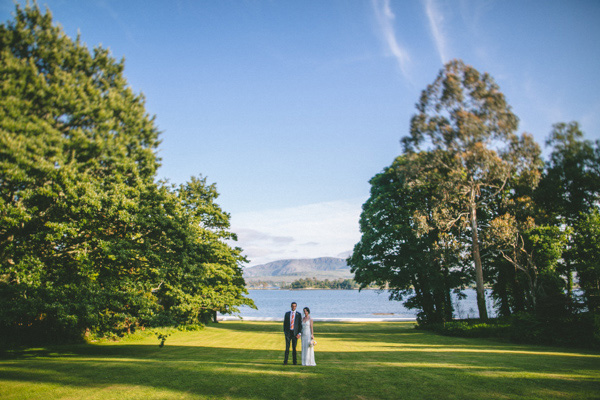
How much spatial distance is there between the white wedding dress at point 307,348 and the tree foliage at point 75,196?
687cm

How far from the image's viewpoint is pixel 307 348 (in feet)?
38.4

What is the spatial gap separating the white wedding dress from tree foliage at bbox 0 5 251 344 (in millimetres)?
6869

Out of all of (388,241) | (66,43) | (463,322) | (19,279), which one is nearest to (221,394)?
(19,279)

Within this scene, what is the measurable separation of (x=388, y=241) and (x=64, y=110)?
2439cm

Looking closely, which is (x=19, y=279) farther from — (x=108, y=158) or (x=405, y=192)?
(x=405, y=192)

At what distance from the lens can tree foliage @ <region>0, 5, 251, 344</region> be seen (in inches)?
490

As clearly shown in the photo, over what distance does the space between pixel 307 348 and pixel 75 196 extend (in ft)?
35.4

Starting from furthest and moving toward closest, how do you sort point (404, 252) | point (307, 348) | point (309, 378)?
1. point (404, 252)
2. point (307, 348)
3. point (309, 378)

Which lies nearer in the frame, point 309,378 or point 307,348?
point 309,378

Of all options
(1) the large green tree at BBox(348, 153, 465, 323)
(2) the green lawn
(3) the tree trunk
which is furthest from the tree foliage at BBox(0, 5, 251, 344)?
(3) the tree trunk

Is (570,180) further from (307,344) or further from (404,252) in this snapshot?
(307,344)

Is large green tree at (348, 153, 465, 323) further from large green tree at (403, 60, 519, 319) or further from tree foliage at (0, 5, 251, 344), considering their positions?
tree foliage at (0, 5, 251, 344)

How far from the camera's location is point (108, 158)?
48.5ft

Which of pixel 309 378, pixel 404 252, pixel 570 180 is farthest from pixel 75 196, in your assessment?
pixel 570 180
